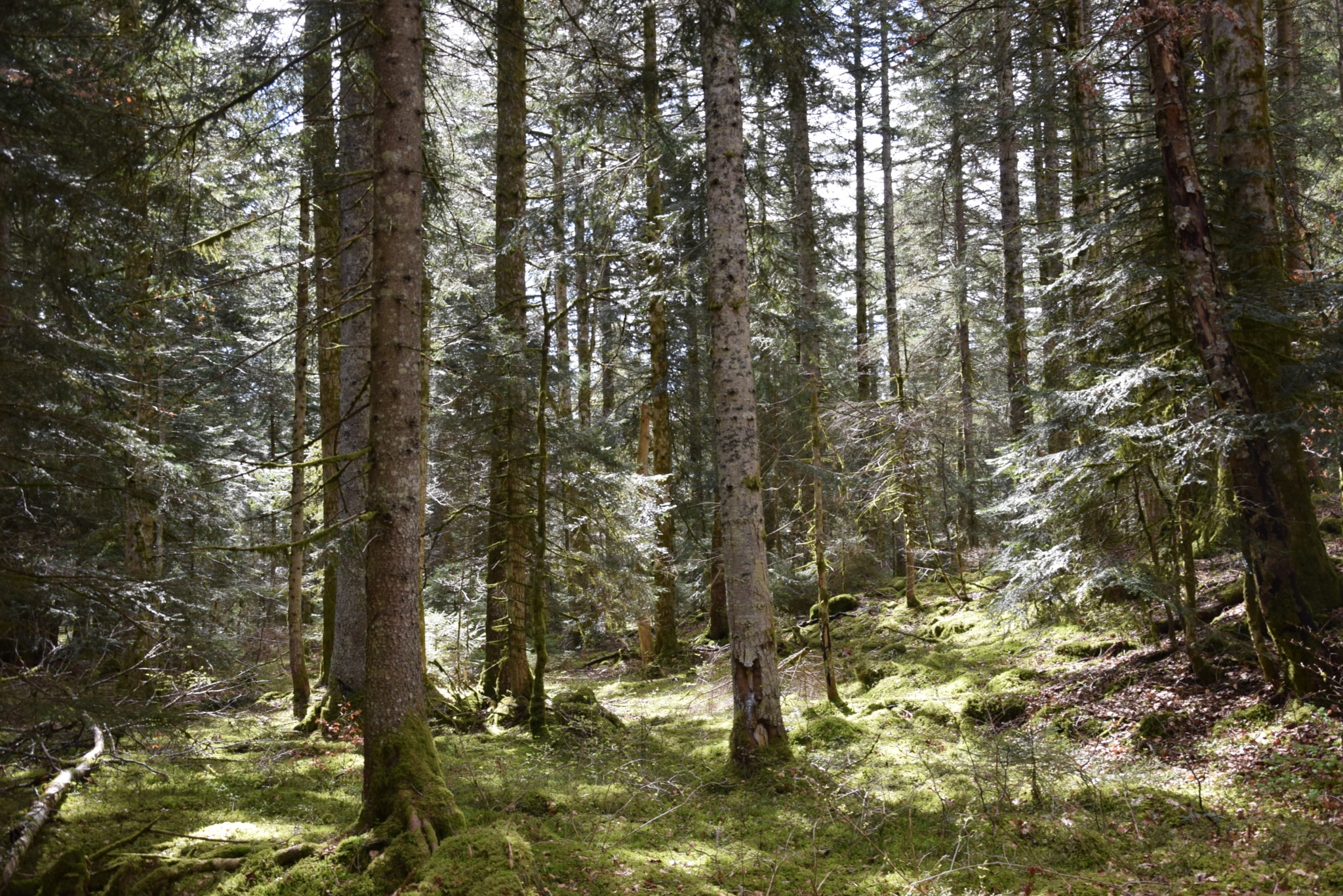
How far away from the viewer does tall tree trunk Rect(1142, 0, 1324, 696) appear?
6617 millimetres

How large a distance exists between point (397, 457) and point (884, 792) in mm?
5400

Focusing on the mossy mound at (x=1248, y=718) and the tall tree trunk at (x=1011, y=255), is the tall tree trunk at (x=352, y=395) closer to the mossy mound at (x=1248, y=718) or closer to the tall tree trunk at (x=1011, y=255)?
the mossy mound at (x=1248, y=718)

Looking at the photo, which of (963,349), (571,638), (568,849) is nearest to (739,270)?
(568,849)

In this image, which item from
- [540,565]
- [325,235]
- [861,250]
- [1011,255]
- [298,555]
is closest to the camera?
[540,565]

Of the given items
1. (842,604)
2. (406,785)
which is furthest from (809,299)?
(406,785)

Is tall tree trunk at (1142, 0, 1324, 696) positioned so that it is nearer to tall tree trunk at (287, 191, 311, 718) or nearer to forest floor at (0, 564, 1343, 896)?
forest floor at (0, 564, 1343, 896)

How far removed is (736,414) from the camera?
778cm

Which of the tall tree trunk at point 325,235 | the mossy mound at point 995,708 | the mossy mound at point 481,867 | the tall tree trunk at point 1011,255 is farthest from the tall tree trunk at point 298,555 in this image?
the tall tree trunk at point 1011,255

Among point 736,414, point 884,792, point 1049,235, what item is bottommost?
point 884,792

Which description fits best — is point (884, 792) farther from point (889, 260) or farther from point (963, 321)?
point (889, 260)

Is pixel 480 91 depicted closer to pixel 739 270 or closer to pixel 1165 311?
pixel 739 270

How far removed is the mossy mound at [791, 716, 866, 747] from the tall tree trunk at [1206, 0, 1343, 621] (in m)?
4.60

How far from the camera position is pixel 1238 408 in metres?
6.66

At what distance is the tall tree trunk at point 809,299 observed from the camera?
28.1 ft
